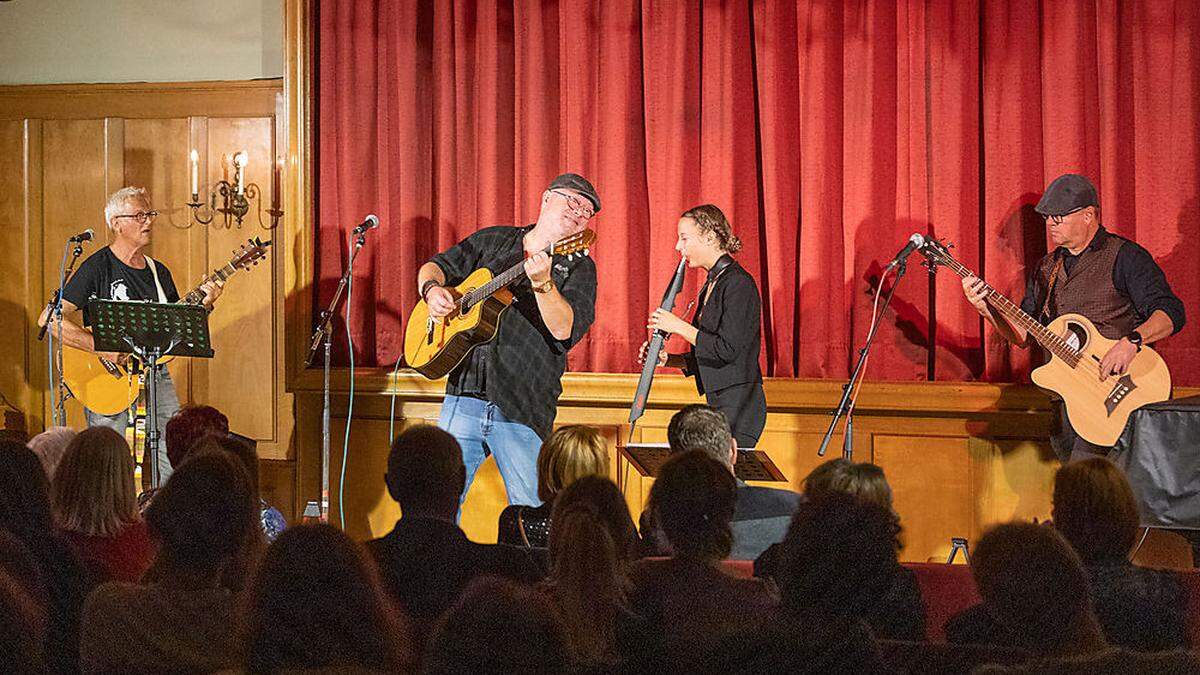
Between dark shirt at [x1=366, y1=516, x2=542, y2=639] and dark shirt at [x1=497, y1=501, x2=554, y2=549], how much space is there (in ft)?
2.20

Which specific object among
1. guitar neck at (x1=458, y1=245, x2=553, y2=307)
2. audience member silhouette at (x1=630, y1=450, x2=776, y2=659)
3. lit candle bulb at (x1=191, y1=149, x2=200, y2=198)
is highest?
lit candle bulb at (x1=191, y1=149, x2=200, y2=198)

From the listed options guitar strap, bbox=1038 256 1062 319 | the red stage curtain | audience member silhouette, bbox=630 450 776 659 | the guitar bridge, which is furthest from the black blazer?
audience member silhouette, bbox=630 450 776 659

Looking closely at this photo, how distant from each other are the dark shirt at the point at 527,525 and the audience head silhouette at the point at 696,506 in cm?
96

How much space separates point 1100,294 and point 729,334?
5.32 ft

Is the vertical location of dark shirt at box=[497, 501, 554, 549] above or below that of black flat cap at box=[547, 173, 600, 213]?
below

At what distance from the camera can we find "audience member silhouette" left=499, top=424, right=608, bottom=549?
3506 millimetres

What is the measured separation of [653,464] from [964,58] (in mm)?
2939

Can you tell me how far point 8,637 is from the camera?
72.2 inches

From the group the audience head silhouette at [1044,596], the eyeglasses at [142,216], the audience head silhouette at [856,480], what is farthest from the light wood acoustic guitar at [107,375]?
the audience head silhouette at [1044,596]

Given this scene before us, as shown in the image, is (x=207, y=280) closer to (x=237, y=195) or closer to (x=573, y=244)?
(x=237, y=195)

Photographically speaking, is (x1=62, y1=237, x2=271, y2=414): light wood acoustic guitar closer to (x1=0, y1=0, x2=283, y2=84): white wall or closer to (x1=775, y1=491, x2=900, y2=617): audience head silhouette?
(x1=0, y1=0, x2=283, y2=84): white wall

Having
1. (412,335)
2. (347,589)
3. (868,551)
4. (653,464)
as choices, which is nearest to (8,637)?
(347,589)

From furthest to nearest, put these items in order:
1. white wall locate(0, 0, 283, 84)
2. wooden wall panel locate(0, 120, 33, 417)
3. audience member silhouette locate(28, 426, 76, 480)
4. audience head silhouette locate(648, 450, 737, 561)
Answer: wooden wall panel locate(0, 120, 33, 417), white wall locate(0, 0, 283, 84), audience member silhouette locate(28, 426, 76, 480), audience head silhouette locate(648, 450, 737, 561)

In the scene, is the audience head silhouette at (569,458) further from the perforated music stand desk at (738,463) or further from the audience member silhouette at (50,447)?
the audience member silhouette at (50,447)
